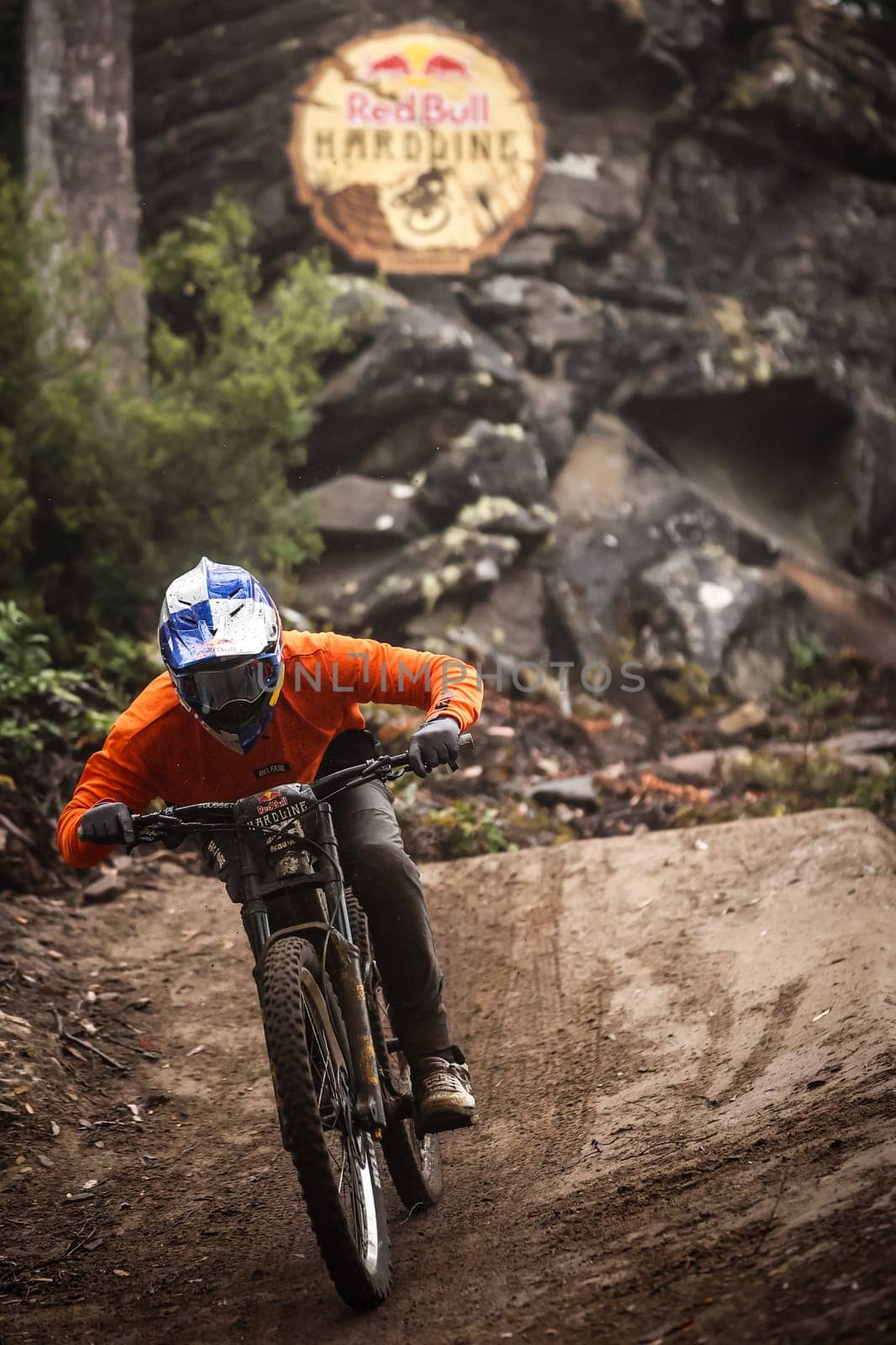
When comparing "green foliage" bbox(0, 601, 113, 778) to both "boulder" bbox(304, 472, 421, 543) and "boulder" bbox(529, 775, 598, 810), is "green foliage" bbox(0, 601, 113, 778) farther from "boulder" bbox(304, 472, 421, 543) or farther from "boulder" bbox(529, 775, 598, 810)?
"boulder" bbox(304, 472, 421, 543)

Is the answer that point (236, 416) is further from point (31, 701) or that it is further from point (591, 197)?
point (591, 197)

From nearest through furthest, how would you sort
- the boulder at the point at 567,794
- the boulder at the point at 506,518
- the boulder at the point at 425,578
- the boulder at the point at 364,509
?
the boulder at the point at 567,794
the boulder at the point at 425,578
the boulder at the point at 364,509
the boulder at the point at 506,518

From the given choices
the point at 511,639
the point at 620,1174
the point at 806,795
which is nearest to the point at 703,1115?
the point at 620,1174

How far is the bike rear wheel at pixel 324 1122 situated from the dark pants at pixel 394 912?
40 centimetres

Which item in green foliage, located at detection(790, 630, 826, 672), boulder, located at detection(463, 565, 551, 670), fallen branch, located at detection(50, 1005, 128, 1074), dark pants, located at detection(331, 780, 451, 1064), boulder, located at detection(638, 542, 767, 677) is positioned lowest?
green foliage, located at detection(790, 630, 826, 672)

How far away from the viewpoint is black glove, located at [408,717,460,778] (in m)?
3.32

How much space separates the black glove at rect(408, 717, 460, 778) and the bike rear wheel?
571 millimetres

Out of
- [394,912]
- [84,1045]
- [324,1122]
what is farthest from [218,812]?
[84,1045]

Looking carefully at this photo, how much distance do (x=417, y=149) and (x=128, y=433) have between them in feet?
18.9

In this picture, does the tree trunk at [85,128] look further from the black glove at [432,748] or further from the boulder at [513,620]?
the black glove at [432,748]

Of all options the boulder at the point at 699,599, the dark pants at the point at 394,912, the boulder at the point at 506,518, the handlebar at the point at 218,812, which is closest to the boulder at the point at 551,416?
the boulder at the point at 506,518

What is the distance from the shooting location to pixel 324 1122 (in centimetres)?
314

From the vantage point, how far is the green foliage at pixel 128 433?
27.3 feet

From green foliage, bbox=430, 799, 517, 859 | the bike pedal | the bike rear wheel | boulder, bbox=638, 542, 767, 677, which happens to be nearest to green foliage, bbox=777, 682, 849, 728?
boulder, bbox=638, 542, 767, 677
